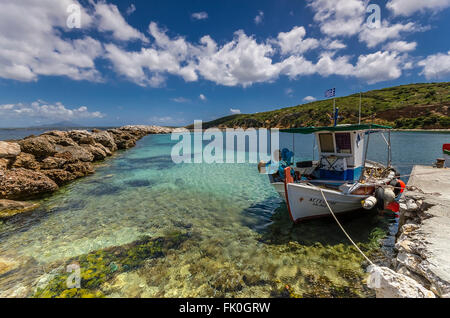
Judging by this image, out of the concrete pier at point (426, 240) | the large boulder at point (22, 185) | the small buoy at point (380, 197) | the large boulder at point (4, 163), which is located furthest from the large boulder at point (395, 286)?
the large boulder at point (4, 163)

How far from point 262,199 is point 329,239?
493cm

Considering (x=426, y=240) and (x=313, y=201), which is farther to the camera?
(x=313, y=201)

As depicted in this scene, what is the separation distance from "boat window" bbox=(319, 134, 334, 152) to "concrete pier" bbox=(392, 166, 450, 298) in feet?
11.7

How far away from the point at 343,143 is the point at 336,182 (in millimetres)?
2017

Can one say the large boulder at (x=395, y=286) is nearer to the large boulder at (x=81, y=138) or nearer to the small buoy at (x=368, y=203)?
the small buoy at (x=368, y=203)

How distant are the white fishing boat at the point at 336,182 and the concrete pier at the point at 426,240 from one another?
0.99 meters

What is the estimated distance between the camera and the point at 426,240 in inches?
194

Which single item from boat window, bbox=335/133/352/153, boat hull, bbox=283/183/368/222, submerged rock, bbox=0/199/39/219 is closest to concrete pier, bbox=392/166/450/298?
boat hull, bbox=283/183/368/222

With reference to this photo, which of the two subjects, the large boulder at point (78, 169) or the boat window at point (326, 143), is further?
the large boulder at point (78, 169)

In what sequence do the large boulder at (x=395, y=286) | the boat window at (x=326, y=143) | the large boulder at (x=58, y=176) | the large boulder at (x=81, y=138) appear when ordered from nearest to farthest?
the large boulder at (x=395, y=286) < the boat window at (x=326, y=143) < the large boulder at (x=58, y=176) < the large boulder at (x=81, y=138)

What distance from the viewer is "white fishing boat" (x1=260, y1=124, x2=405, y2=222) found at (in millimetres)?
7883

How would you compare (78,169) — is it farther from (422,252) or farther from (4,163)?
(422,252)

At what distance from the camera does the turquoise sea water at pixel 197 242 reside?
208 inches

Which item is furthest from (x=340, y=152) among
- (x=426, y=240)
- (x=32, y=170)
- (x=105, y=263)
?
(x=32, y=170)
